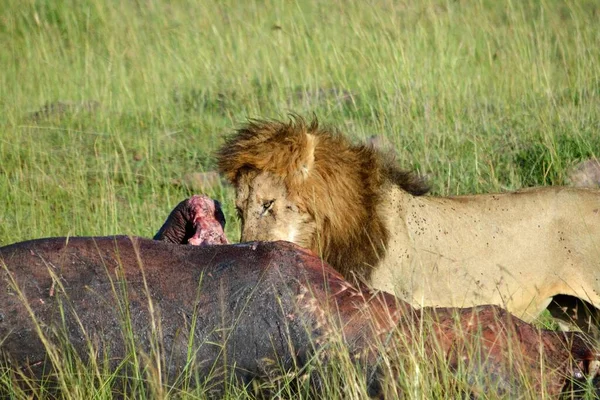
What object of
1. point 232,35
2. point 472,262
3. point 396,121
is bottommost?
point 472,262

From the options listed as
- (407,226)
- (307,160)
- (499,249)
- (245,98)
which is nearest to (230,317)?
(307,160)

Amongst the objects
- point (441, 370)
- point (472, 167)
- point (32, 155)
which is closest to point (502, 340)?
point (441, 370)

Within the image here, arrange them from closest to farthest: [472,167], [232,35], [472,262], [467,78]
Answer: [472,262] → [472,167] → [467,78] → [232,35]

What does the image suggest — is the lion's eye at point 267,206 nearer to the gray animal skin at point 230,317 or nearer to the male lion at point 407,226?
the male lion at point 407,226

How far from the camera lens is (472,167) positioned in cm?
628

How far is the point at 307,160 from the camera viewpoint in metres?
4.53

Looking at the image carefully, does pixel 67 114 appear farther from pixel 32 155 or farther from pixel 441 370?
pixel 441 370

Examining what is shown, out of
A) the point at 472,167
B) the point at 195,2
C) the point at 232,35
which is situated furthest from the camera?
the point at 195,2

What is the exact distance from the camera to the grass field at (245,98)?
6363 mm

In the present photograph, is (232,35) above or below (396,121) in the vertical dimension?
above

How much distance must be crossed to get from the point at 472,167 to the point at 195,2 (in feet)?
13.7

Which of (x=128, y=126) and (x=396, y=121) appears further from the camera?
(x=128, y=126)

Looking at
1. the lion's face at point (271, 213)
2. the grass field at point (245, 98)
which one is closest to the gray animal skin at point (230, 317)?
the lion's face at point (271, 213)

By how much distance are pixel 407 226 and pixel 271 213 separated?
62 centimetres
